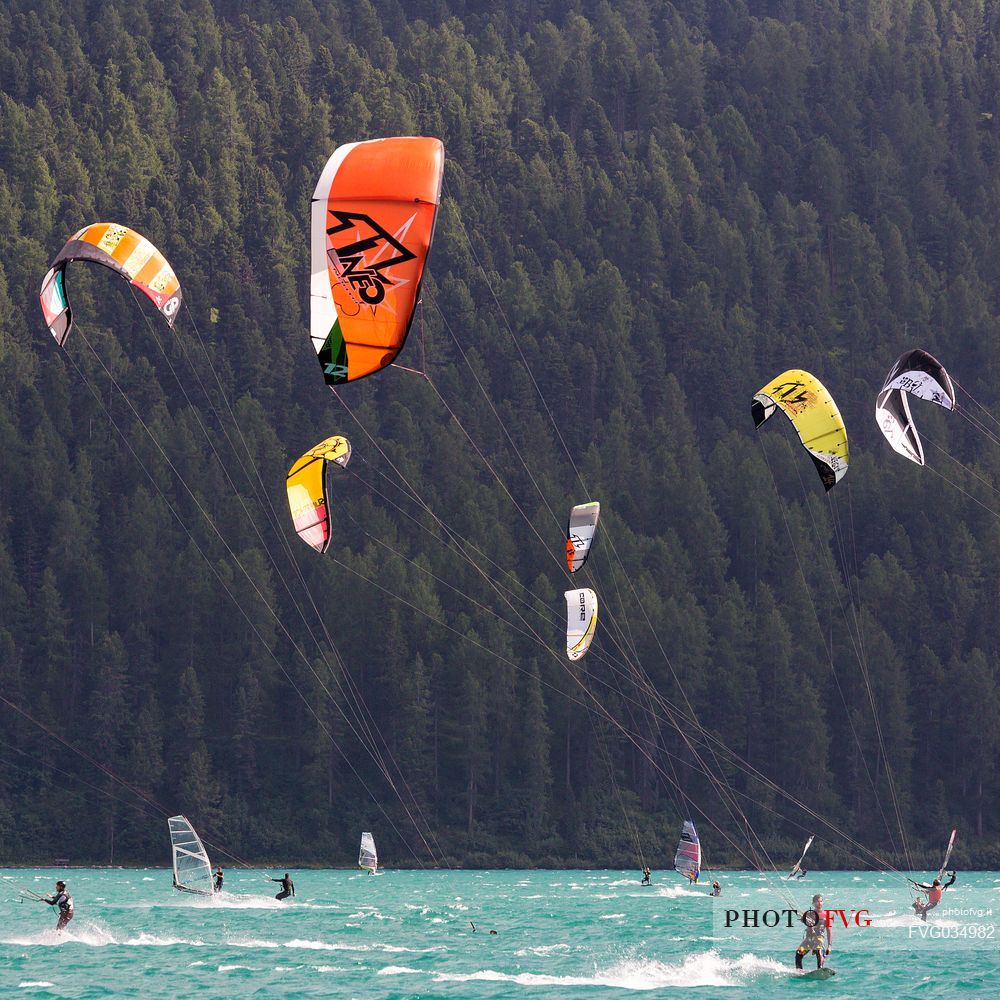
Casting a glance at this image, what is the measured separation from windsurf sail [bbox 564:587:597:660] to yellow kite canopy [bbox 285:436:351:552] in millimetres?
8301

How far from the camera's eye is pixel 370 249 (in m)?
23.7

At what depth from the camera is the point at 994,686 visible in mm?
88688

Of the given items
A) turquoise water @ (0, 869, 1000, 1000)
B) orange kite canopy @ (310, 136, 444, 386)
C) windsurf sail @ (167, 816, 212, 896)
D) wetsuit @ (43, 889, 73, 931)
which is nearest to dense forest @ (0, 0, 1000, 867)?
turquoise water @ (0, 869, 1000, 1000)

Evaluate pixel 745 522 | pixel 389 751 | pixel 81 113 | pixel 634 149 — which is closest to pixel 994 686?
pixel 745 522

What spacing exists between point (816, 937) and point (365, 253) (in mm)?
16405

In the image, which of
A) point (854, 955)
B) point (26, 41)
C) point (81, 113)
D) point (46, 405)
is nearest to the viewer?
point (854, 955)

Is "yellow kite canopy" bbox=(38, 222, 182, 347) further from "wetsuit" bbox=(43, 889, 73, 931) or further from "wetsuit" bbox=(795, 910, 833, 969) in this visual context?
"wetsuit" bbox=(795, 910, 833, 969)

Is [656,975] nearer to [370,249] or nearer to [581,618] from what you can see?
[581,618]

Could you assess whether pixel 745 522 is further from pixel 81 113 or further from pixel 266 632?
pixel 81 113

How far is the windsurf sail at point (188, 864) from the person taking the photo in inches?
1955

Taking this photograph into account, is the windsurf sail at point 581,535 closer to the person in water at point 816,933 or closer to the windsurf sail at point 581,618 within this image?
the windsurf sail at point 581,618

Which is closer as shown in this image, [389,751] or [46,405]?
[389,751]

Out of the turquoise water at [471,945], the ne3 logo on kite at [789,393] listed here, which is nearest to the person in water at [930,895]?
the turquoise water at [471,945]

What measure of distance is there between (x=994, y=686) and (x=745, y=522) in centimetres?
1686
